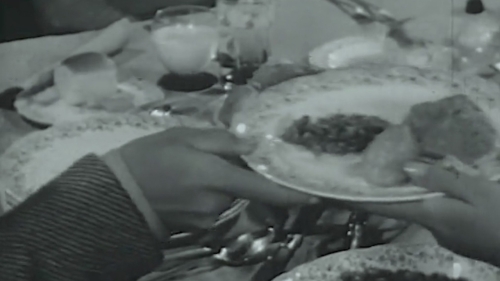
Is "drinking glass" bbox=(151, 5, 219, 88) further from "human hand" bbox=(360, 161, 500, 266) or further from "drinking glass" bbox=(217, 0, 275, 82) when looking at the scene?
"human hand" bbox=(360, 161, 500, 266)

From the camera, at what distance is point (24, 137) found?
0.69 meters

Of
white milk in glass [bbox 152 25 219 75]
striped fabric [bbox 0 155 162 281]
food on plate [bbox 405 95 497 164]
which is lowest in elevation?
striped fabric [bbox 0 155 162 281]

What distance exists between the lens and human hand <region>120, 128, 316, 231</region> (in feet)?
2.20

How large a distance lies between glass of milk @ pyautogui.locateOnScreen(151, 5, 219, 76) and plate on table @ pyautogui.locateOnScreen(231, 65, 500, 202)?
0.06 metres

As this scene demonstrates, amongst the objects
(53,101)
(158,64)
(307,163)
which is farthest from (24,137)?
(307,163)

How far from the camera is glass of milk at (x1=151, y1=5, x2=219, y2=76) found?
70 centimetres

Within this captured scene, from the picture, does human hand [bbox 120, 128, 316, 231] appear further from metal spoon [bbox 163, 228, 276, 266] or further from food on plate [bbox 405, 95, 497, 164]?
food on plate [bbox 405, 95, 497, 164]

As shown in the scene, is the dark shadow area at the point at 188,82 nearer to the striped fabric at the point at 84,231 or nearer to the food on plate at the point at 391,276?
the striped fabric at the point at 84,231

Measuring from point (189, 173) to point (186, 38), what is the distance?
0.13 metres

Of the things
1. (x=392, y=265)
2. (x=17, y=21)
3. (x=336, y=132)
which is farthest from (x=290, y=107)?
(x=17, y=21)

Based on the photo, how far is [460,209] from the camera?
0.65 m

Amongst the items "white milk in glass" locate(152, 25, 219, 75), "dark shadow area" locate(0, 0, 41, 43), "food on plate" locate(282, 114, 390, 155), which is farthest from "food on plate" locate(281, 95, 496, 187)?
"dark shadow area" locate(0, 0, 41, 43)

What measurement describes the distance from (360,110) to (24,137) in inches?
12.5

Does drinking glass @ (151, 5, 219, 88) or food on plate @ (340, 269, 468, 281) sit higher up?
drinking glass @ (151, 5, 219, 88)
